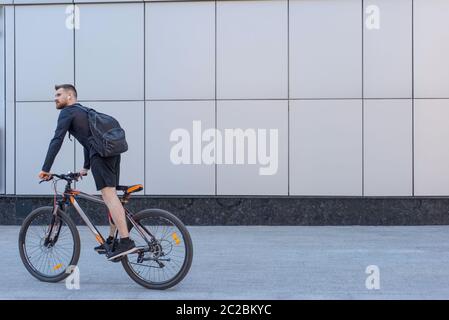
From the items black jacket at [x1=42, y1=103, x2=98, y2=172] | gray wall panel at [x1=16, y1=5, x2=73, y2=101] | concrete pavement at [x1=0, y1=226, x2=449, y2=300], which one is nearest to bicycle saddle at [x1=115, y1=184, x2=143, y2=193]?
black jacket at [x1=42, y1=103, x2=98, y2=172]

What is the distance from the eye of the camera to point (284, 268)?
7.51 m

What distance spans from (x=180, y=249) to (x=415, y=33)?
7073mm

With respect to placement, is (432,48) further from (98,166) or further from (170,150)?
(98,166)

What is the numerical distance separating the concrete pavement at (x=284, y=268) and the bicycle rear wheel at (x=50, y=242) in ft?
0.49

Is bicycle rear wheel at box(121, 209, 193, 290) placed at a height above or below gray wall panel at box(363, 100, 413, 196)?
below

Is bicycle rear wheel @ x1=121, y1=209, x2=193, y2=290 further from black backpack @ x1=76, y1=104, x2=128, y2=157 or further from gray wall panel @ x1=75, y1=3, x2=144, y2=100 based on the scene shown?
gray wall panel @ x1=75, y1=3, x2=144, y2=100

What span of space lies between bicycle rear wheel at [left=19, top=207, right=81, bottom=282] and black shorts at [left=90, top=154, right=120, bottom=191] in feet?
1.83

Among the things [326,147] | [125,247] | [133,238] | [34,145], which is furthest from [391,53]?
[125,247]

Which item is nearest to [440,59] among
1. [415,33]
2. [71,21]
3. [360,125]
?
[415,33]

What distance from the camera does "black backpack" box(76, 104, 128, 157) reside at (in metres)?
6.12

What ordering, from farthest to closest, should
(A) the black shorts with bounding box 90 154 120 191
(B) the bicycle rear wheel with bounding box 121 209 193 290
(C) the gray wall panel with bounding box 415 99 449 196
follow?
(C) the gray wall panel with bounding box 415 99 449 196, (A) the black shorts with bounding box 90 154 120 191, (B) the bicycle rear wheel with bounding box 121 209 193 290
